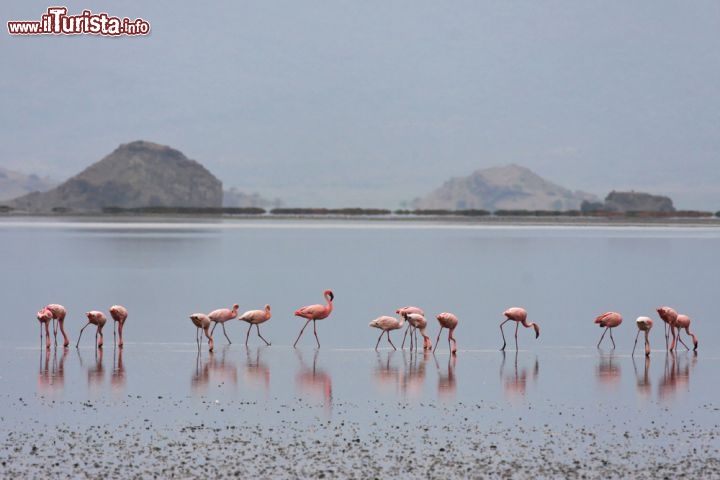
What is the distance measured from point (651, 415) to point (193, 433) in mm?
5434

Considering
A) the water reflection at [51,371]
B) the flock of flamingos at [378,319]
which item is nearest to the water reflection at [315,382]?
the flock of flamingos at [378,319]

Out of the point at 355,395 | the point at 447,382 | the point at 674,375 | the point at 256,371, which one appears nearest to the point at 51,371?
the point at 256,371

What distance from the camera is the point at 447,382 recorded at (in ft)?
46.5

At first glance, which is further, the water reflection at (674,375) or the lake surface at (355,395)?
the water reflection at (674,375)

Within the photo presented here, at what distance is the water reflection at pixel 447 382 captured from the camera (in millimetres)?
13156

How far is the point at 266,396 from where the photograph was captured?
12977 millimetres

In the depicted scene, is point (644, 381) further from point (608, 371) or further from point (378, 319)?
point (378, 319)

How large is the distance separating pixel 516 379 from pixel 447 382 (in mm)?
1075

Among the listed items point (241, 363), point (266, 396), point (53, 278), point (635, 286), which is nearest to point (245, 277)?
point (53, 278)

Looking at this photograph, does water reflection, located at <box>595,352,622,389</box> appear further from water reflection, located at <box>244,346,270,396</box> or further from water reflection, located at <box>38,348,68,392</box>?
water reflection, located at <box>38,348,68,392</box>

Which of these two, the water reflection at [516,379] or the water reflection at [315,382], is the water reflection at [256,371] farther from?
the water reflection at [516,379]

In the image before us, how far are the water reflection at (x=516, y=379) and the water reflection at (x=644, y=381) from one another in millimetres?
1465

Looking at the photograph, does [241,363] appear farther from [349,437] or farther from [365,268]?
[365,268]

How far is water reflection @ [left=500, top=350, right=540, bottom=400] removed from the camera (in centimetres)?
1327
